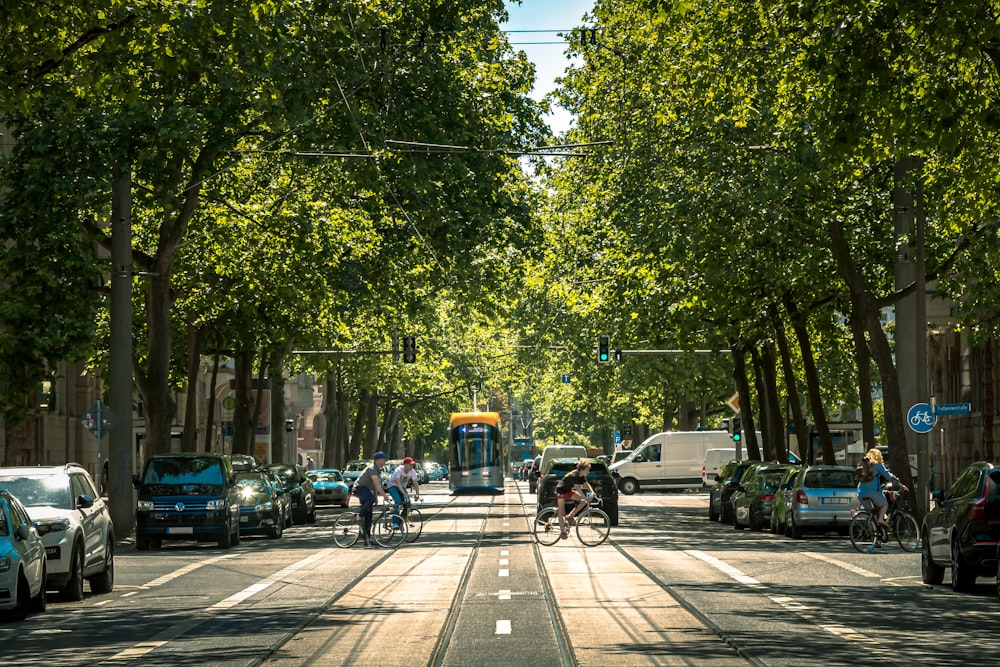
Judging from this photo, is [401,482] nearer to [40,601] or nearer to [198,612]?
[40,601]

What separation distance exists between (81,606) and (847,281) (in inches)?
847

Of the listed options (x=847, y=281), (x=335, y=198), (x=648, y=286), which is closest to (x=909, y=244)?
(x=847, y=281)

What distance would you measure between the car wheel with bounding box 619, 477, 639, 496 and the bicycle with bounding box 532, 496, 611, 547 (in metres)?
43.1

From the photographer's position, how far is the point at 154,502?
107 feet

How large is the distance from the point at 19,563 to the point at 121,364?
61.3 ft

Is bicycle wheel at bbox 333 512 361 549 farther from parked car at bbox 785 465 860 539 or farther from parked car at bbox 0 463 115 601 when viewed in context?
parked car at bbox 0 463 115 601

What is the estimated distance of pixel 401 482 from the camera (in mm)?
32031

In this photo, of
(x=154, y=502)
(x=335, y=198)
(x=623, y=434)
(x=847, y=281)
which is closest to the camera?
(x=154, y=502)

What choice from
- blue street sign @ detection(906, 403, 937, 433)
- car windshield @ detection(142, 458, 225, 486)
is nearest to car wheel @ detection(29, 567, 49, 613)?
car windshield @ detection(142, 458, 225, 486)

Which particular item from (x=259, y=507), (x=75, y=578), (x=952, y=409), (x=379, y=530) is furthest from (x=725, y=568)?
(x=259, y=507)

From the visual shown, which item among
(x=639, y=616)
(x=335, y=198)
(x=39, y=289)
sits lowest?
(x=639, y=616)

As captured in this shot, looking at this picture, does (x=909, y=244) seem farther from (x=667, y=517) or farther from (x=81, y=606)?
(x=81, y=606)

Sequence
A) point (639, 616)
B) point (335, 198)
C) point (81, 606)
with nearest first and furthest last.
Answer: point (639, 616) → point (81, 606) → point (335, 198)

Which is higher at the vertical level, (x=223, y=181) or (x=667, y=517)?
(x=223, y=181)
